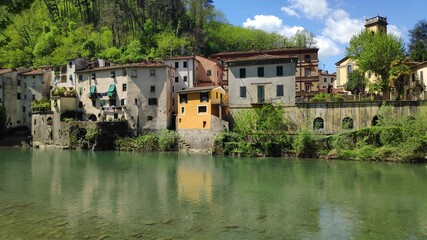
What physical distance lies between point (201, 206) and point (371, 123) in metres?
26.9

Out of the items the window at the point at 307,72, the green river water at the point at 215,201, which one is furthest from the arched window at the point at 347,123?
the window at the point at 307,72

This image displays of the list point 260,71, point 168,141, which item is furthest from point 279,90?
point 168,141


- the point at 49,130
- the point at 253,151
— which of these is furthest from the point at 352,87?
the point at 49,130

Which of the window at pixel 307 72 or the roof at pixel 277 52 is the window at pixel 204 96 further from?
A: the window at pixel 307 72

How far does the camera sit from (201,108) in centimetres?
4659

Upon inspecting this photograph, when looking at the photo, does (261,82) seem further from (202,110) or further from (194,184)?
(194,184)

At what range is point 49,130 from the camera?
181 ft

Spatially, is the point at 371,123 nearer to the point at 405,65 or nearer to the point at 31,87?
the point at 405,65

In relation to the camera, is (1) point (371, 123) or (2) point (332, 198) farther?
(1) point (371, 123)

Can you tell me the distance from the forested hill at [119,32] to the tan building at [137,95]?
12.9 metres

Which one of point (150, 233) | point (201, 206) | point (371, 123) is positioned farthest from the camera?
point (371, 123)

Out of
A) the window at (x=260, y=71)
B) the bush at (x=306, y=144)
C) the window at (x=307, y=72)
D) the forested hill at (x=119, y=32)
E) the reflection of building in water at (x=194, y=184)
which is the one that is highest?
the forested hill at (x=119, y=32)

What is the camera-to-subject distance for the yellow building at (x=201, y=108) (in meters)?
45.9

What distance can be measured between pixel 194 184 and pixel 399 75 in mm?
30690
